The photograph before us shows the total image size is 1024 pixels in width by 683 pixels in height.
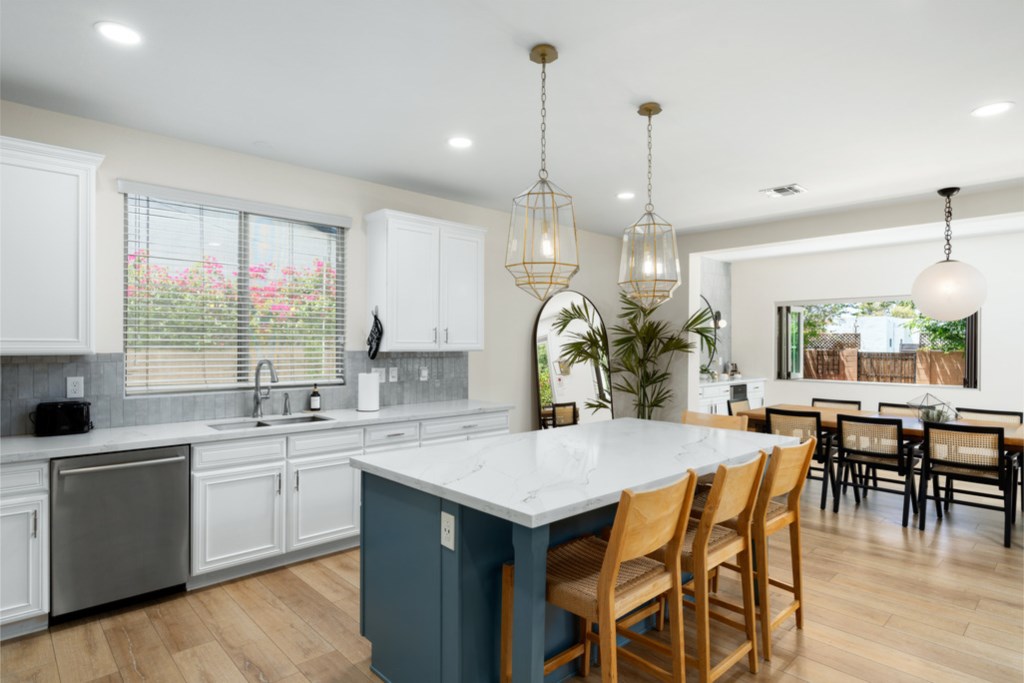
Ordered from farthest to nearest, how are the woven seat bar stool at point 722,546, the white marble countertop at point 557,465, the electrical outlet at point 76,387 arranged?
the electrical outlet at point 76,387 → the woven seat bar stool at point 722,546 → the white marble countertop at point 557,465

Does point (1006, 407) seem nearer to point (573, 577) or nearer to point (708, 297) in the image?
point (708, 297)

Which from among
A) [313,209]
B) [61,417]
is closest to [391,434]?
[313,209]

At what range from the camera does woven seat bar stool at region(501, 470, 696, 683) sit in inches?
70.6

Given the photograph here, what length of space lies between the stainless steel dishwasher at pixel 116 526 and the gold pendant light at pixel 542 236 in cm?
212

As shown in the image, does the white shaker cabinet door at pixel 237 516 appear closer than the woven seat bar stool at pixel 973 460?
Yes

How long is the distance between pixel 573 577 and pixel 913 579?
8.66 feet

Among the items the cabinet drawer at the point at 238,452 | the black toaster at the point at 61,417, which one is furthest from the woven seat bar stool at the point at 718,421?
the black toaster at the point at 61,417

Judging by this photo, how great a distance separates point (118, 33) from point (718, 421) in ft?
12.5

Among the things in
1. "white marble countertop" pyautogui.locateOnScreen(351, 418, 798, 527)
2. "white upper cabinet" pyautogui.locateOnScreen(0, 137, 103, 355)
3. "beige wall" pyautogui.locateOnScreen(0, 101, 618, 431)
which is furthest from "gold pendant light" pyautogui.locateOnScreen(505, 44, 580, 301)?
"white upper cabinet" pyautogui.locateOnScreen(0, 137, 103, 355)

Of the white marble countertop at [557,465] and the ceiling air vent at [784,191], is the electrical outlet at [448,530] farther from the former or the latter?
the ceiling air vent at [784,191]

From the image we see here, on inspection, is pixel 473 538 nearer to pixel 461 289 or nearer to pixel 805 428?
pixel 461 289

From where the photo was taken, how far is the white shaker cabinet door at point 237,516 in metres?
3.16

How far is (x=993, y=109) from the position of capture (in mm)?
2967

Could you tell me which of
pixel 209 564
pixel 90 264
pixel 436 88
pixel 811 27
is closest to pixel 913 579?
pixel 811 27
